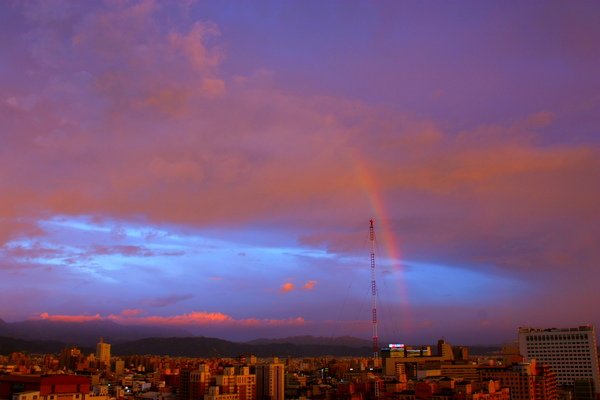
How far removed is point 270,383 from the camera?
36.0 m

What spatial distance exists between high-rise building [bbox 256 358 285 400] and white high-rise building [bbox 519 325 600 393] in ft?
80.0

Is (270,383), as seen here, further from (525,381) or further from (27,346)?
(27,346)

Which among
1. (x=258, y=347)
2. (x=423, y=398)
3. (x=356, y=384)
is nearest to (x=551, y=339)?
(x=356, y=384)

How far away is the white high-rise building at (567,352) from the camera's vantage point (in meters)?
47.5

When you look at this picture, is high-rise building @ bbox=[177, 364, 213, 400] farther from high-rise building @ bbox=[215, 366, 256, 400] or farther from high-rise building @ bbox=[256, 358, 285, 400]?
high-rise building @ bbox=[256, 358, 285, 400]

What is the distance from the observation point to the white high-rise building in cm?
4753

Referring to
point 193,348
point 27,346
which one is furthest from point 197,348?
point 27,346

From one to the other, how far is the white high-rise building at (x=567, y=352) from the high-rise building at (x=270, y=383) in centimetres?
2437

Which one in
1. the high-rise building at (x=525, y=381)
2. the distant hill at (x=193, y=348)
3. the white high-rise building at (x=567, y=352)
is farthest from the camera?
the distant hill at (x=193, y=348)

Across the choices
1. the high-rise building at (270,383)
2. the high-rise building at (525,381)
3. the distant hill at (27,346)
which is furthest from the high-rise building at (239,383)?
the distant hill at (27,346)

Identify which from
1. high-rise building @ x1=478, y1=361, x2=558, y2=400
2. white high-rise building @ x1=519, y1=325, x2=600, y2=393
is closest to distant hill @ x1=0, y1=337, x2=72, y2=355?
white high-rise building @ x1=519, y1=325, x2=600, y2=393

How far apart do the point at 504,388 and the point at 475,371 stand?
37.5 feet

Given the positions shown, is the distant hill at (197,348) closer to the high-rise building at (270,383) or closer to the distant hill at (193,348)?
the distant hill at (193,348)

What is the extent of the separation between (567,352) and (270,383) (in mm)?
26259
